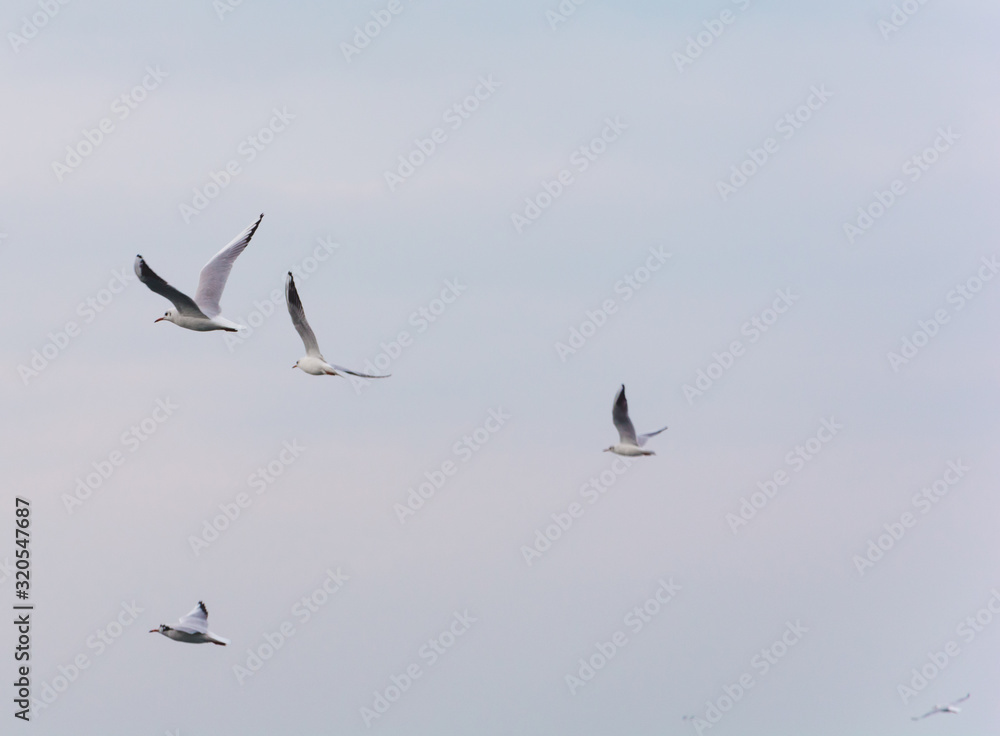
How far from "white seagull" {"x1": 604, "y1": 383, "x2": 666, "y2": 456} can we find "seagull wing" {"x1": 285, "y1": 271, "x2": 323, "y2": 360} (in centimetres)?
1008

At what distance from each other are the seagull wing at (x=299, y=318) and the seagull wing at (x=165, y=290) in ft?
7.90

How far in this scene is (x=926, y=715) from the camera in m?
61.5

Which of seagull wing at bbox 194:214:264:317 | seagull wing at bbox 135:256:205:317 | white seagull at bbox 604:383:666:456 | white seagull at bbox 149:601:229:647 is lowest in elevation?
white seagull at bbox 149:601:229:647

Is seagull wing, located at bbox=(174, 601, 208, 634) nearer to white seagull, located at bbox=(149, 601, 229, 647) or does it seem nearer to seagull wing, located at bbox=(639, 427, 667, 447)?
white seagull, located at bbox=(149, 601, 229, 647)

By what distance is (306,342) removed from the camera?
145 ft

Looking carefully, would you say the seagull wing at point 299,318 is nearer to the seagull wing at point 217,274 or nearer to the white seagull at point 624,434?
the seagull wing at point 217,274

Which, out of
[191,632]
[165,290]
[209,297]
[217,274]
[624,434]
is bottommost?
[191,632]

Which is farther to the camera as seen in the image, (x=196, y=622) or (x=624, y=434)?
(x=624, y=434)

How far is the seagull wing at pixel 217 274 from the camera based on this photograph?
44.6 m

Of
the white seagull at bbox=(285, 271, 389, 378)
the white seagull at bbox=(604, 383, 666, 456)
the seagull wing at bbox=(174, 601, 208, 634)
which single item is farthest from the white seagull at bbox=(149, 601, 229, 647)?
the white seagull at bbox=(604, 383, 666, 456)

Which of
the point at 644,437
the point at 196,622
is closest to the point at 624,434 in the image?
the point at 644,437

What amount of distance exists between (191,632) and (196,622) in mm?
562

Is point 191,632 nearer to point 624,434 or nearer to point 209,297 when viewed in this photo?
point 209,297

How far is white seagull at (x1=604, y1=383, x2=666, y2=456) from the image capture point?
5041cm
